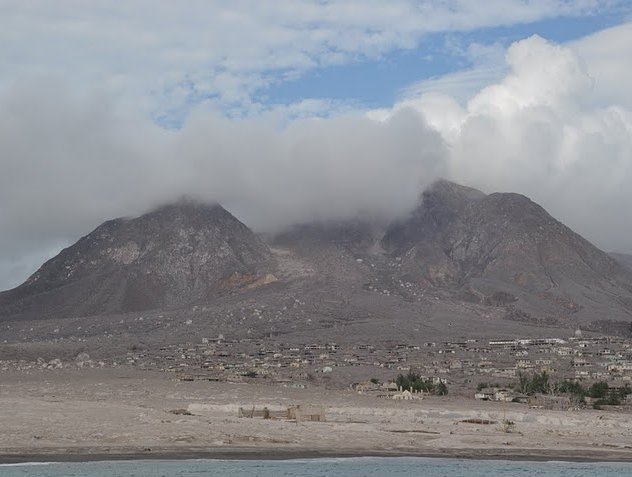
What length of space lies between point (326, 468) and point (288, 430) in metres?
14.4

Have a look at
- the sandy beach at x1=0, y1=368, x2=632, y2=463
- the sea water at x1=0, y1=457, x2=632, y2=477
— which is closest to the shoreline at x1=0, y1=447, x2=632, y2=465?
the sandy beach at x1=0, y1=368, x2=632, y2=463

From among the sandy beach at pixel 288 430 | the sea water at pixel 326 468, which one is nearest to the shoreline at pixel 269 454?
the sandy beach at pixel 288 430

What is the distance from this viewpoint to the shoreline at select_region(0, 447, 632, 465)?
6219cm

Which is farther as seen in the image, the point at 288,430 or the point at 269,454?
the point at 288,430

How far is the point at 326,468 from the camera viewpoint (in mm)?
60062

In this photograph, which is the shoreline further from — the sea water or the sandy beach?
the sea water

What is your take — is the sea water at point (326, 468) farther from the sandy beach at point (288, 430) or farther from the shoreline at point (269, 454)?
Result: the sandy beach at point (288, 430)

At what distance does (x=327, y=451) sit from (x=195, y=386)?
5641 cm

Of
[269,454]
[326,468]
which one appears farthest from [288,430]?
[326,468]

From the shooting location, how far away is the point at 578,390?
12344 cm

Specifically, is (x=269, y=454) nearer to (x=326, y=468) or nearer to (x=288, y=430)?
(x=326, y=468)

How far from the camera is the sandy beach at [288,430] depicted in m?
66.1

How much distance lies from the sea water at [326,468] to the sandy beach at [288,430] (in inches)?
105

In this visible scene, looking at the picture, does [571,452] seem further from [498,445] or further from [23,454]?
[23,454]
